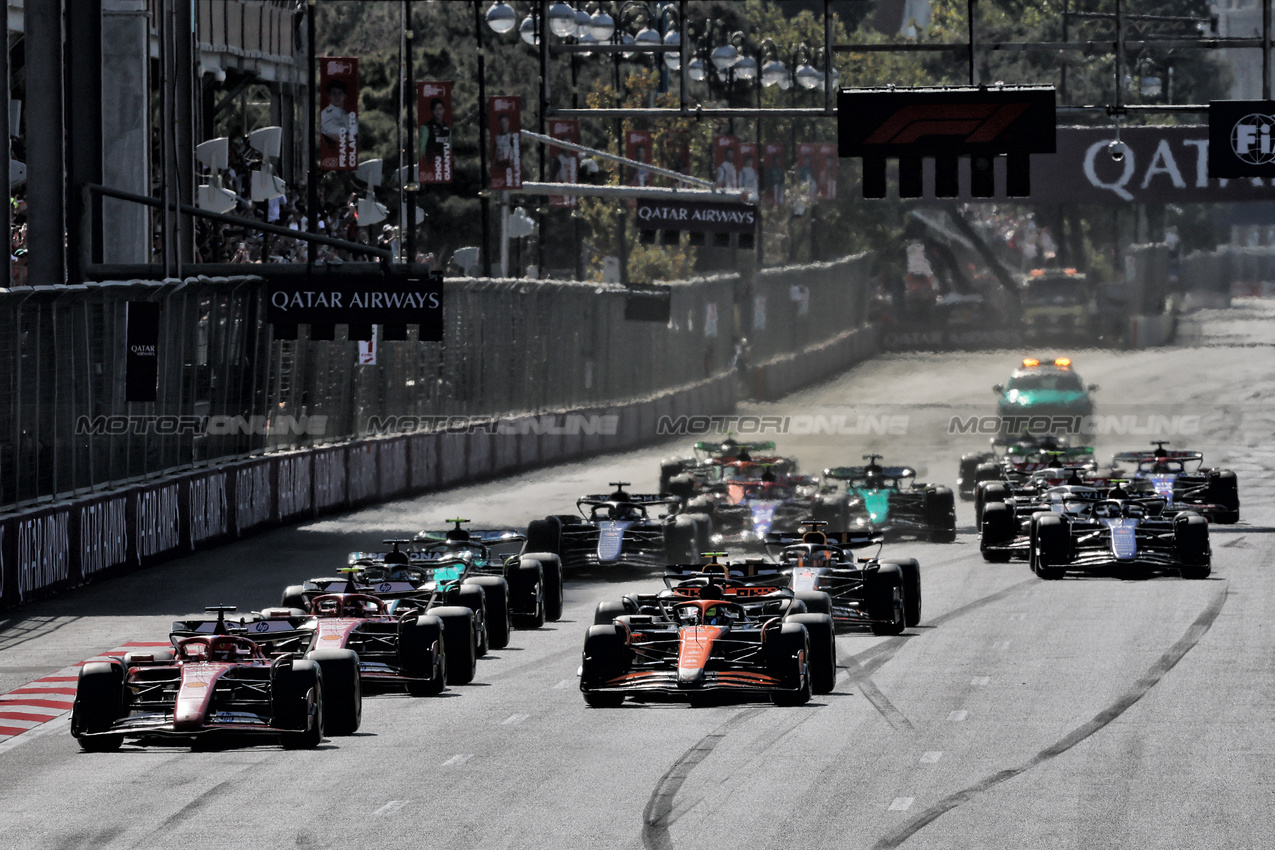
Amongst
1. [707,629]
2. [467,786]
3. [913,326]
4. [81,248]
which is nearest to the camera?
[467,786]

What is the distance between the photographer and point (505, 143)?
42.0 metres

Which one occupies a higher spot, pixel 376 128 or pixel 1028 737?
pixel 376 128

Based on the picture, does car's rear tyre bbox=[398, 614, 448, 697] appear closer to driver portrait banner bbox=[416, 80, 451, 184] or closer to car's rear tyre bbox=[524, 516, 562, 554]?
car's rear tyre bbox=[524, 516, 562, 554]

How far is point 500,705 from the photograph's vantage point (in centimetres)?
1736

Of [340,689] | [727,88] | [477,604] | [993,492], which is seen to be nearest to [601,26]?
[993,492]

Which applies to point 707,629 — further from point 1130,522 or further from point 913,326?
point 913,326

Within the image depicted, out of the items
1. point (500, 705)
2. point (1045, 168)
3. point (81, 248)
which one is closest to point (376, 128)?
point (1045, 168)

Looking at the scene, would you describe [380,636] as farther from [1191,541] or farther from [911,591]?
[1191,541]

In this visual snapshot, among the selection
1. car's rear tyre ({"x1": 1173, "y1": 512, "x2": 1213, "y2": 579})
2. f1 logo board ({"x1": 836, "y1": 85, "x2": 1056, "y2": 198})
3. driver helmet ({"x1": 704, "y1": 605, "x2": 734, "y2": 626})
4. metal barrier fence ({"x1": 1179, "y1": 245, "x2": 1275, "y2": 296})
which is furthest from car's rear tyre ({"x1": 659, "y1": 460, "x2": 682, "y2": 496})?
metal barrier fence ({"x1": 1179, "y1": 245, "x2": 1275, "y2": 296})

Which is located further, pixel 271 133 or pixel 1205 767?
pixel 271 133

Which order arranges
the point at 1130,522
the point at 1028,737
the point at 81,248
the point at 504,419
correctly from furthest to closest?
the point at 504,419 → the point at 81,248 → the point at 1130,522 → the point at 1028,737

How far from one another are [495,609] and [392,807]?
23.9 ft

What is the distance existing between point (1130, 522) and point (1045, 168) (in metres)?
37.9

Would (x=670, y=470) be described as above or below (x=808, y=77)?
below
